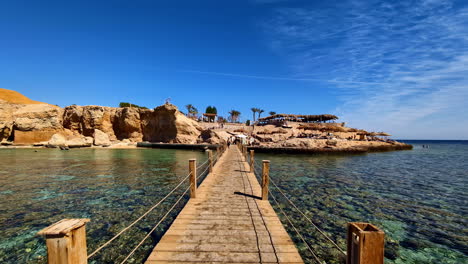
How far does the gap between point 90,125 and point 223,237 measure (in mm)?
51116

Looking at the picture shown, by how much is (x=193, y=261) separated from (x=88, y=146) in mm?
45037

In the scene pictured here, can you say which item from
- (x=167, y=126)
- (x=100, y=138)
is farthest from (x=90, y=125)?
(x=167, y=126)

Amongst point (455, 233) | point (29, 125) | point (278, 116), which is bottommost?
point (455, 233)

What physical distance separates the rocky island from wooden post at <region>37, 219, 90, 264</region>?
34.0 meters

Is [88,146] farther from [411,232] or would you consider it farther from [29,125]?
[411,232]

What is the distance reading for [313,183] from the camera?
1241cm

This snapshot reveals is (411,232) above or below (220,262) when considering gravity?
below

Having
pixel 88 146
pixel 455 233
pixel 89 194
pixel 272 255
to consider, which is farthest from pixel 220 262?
pixel 88 146

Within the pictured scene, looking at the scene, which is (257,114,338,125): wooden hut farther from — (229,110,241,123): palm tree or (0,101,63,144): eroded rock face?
(0,101,63,144): eroded rock face

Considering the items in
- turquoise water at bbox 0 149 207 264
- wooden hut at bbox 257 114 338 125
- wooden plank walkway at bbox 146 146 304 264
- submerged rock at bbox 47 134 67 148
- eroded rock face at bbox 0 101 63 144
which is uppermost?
wooden hut at bbox 257 114 338 125

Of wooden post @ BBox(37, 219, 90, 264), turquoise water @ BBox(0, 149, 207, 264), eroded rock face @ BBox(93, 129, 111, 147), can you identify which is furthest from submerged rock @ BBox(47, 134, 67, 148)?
wooden post @ BBox(37, 219, 90, 264)

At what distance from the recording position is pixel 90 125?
44.6 m

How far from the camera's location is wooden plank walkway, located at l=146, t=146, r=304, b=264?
12.3 ft

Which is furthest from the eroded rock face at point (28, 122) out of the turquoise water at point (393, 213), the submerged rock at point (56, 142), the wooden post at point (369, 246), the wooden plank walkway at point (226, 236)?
the wooden post at point (369, 246)
